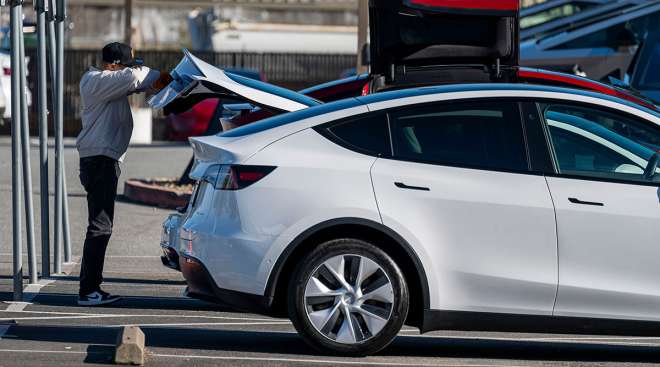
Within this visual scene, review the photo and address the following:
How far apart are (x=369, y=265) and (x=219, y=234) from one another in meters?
0.81

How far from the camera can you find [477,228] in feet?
24.9

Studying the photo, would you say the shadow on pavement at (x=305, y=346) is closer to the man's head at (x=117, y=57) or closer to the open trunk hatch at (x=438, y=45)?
the man's head at (x=117, y=57)

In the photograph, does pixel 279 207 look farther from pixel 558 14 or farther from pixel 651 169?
pixel 558 14

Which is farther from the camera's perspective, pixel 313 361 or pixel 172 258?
pixel 172 258

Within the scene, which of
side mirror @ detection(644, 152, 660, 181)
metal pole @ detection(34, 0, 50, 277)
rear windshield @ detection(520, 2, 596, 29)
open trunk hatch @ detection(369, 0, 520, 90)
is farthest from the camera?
rear windshield @ detection(520, 2, 596, 29)

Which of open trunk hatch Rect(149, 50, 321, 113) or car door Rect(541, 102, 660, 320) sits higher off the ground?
open trunk hatch Rect(149, 50, 321, 113)

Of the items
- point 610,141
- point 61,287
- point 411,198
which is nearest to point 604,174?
point 610,141

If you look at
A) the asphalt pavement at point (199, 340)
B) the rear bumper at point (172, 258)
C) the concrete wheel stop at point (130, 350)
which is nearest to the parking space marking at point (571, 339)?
the asphalt pavement at point (199, 340)

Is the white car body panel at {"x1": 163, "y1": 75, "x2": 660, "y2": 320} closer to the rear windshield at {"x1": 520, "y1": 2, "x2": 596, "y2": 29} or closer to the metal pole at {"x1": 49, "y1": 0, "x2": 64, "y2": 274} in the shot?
the metal pole at {"x1": 49, "y1": 0, "x2": 64, "y2": 274}

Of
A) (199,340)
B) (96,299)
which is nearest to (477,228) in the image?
(199,340)

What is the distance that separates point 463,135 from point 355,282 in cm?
97

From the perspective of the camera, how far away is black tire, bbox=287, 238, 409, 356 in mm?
7621

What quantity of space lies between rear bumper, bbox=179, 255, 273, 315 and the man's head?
2.06 metres

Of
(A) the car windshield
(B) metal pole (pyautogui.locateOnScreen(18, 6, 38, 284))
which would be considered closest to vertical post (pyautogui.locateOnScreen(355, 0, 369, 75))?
(A) the car windshield
